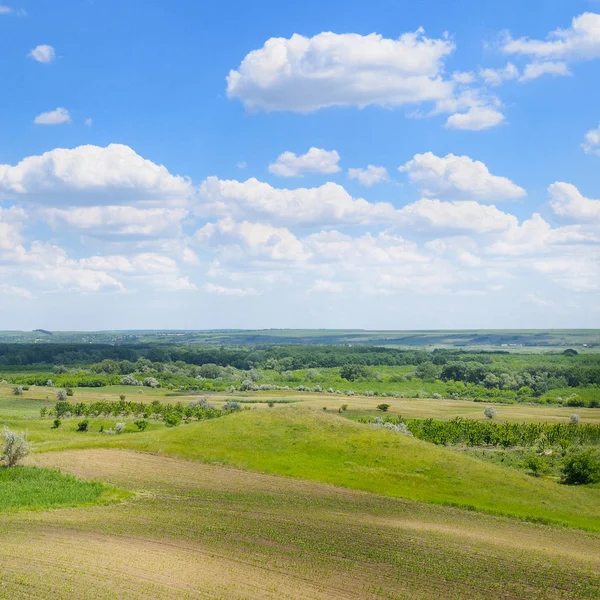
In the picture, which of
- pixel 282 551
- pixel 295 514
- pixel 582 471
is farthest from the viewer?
pixel 582 471

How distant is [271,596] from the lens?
3456 cm

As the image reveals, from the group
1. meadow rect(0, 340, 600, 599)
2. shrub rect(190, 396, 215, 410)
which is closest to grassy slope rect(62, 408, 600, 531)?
meadow rect(0, 340, 600, 599)

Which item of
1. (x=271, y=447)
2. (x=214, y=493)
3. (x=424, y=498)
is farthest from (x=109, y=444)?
(x=424, y=498)

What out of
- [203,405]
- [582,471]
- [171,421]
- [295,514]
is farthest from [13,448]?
[203,405]

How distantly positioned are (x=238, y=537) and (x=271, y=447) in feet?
127

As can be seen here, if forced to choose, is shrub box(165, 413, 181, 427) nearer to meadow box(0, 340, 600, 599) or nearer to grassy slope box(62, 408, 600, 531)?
meadow box(0, 340, 600, 599)

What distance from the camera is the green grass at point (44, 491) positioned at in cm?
5684

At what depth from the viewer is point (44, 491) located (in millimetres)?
60969

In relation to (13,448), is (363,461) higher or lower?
lower

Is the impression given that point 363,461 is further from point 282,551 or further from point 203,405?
point 203,405

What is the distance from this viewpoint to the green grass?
56844 millimetres

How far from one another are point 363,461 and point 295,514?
26604mm

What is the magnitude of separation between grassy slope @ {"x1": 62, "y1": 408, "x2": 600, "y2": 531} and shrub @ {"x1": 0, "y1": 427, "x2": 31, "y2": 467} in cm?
1740

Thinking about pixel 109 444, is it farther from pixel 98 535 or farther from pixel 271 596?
pixel 271 596
